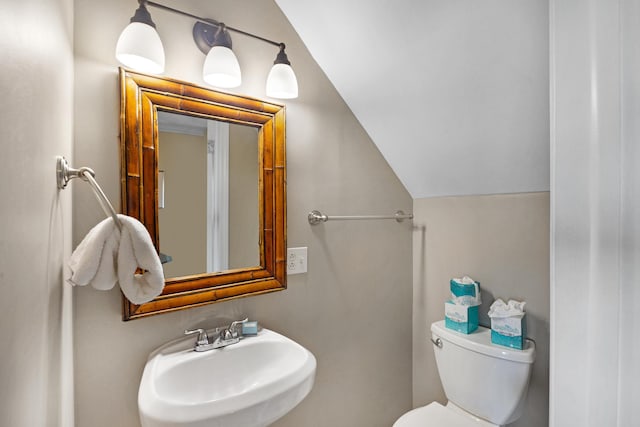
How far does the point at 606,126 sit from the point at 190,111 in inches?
47.5

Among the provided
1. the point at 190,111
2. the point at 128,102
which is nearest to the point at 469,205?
the point at 190,111

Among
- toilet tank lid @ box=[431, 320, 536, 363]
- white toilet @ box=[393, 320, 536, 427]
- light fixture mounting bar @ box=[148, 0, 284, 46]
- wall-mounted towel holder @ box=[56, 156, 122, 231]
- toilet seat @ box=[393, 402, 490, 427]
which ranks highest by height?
light fixture mounting bar @ box=[148, 0, 284, 46]

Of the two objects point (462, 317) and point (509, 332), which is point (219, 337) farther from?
point (509, 332)

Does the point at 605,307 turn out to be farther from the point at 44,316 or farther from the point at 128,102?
the point at 128,102

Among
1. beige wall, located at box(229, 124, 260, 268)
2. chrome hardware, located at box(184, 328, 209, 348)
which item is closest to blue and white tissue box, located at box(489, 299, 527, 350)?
beige wall, located at box(229, 124, 260, 268)

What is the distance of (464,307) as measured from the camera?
5.19 ft

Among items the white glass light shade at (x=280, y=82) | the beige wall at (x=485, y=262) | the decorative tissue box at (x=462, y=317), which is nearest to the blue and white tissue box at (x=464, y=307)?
the decorative tissue box at (x=462, y=317)

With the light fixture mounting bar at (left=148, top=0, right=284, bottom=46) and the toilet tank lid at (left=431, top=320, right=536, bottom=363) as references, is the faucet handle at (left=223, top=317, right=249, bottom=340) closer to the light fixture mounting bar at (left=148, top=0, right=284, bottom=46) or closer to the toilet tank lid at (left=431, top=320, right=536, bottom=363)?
the toilet tank lid at (left=431, top=320, right=536, bottom=363)

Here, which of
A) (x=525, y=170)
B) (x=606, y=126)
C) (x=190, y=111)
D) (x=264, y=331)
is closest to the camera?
(x=606, y=126)

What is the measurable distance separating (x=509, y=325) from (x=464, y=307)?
0.67 ft

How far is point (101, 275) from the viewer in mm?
839

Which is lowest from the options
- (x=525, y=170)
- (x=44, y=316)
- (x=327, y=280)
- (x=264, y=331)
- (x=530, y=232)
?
(x=264, y=331)

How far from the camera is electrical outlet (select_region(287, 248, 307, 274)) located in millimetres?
1508

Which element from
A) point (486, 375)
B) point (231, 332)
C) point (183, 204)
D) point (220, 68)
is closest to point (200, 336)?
point (231, 332)
